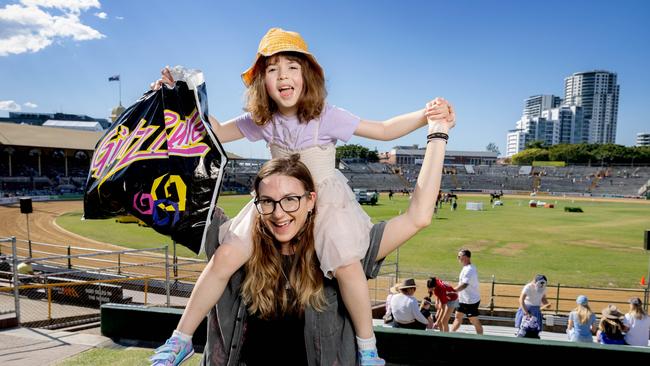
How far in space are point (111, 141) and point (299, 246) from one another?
1.03 meters

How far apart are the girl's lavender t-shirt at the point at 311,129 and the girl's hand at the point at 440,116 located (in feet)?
1.28

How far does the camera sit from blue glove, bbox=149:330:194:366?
1924mm

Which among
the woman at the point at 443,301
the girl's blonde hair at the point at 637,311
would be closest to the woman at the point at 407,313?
the woman at the point at 443,301

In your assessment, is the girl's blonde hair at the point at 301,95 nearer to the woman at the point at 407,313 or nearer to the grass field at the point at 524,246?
the woman at the point at 407,313

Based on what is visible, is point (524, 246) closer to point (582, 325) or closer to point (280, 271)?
point (582, 325)

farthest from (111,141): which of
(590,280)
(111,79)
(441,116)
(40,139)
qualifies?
(40,139)

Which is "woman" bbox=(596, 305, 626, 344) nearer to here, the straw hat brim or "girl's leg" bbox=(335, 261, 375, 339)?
"girl's leg" bbox=(335, 261, 375, 339)

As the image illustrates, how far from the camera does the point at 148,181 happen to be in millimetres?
1864

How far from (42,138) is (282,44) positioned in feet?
192

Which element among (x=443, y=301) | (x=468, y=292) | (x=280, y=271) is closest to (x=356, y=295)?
(x=280, y=271)

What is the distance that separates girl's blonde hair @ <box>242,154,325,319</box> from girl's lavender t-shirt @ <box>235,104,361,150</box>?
177 millimetres

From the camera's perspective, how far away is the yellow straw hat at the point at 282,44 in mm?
1992

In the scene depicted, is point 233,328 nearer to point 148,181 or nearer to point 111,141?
point 148,181

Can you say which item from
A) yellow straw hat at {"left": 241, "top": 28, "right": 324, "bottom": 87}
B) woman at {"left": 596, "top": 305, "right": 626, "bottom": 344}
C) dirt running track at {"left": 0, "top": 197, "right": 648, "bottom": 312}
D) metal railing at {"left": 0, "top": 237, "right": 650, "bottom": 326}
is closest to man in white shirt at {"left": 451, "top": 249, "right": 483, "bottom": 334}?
woman at {"left": 596, "top": 305, "right": 626, "bottom": 344}
